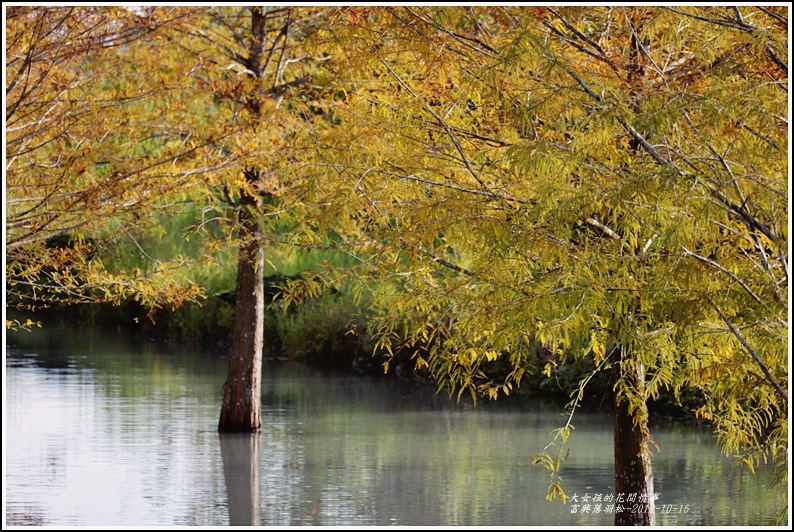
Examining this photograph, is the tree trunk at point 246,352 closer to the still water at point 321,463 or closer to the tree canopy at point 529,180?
the still water at point 321,463

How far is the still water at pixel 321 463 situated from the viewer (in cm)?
1089

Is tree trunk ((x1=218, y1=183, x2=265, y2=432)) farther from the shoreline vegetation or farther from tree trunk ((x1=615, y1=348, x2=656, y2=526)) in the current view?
tree trunk ((x1=615, y1=348, x2=656, y2=526))

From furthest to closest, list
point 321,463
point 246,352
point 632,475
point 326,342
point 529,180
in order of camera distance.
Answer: point 326,342, point 246,352, point 321,463, point 632,475, point 529,180

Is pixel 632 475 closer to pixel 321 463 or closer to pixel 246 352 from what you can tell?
pixel 321 463

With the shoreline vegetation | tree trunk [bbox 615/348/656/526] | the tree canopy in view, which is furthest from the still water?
the tree canopy

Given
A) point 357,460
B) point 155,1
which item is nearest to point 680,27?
point 155,1

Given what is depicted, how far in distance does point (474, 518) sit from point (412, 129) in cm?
424

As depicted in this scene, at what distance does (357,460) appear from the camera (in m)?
13.7

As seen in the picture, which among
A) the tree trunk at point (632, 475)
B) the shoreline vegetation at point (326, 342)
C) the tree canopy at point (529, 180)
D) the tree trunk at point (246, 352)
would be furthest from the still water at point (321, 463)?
the tree canopy at point (529, 180)

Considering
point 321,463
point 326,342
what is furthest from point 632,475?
point 326,342

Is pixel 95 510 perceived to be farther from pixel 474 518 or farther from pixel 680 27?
pixel 680 27

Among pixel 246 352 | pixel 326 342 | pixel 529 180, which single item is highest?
pixel 529 180

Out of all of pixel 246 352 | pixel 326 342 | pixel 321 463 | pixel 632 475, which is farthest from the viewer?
pixel 326 342

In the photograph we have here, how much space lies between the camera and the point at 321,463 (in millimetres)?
13516
